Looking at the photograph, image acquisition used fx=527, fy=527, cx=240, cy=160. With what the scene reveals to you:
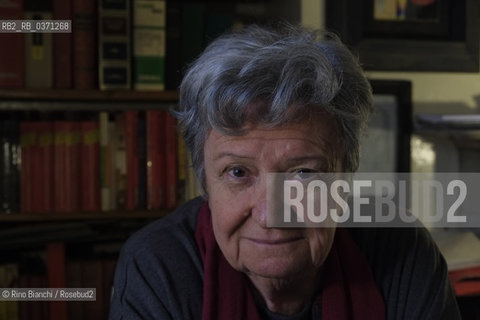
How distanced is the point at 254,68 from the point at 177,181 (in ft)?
3.00

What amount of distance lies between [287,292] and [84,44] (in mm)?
987

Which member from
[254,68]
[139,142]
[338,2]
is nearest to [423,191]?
[338,2]

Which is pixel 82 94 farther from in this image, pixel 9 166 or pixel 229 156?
pixel 229 156

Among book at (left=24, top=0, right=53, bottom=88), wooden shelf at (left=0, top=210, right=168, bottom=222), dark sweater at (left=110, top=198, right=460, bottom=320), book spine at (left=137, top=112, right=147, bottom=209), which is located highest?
book at (left=24, top=0, right=53, bottom=88)

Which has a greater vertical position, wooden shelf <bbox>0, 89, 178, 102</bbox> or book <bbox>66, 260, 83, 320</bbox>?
wooden shelf <bbox>0, 89, 178, 102</bbox>

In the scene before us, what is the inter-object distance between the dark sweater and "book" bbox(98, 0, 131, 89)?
699 mm

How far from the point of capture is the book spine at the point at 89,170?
4.92ft

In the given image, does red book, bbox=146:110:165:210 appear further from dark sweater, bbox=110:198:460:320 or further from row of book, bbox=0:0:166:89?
dark sweater, bbox=110:198:460:320

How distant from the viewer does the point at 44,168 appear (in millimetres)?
1479

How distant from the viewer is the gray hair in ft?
2.20

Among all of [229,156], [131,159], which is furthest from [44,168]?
[229,156]

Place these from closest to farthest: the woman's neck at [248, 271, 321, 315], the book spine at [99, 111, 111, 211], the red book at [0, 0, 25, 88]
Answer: the woman's neck at [248, 271, 321, 315], the red book at [0, 0, 25, 88], the book spine at [99, 111, 111, 211]

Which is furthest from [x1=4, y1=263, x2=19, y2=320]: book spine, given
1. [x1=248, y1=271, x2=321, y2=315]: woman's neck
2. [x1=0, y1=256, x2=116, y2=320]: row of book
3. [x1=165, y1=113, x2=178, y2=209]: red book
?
[x1=248, y1=271, x2=321, y2=315]: woman's neck

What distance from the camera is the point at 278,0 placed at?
5.64 feet
